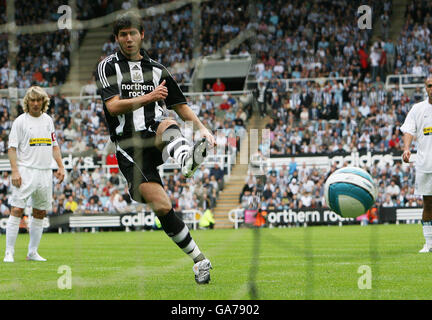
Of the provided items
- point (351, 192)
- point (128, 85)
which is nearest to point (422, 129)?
point (351, 192)

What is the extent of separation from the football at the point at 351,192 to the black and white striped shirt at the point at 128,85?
6.10 feet

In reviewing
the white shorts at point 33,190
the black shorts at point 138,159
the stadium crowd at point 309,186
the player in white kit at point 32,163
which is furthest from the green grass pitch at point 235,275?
the stadium crowd at point 309,186

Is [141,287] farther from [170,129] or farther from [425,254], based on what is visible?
[425,254]

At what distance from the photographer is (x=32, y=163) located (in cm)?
916

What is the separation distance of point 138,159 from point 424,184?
463cm

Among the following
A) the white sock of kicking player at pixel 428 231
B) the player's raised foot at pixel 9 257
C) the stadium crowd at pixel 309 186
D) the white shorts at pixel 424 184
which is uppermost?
the white shorts at pixel 424 184

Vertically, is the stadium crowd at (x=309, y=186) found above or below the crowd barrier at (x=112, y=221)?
above

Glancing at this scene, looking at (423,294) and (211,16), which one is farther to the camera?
(211,16)

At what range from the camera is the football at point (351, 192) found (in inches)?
267

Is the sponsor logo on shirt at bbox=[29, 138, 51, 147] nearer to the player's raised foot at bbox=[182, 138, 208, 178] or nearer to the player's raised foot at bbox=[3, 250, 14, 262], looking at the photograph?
the player's raised foot at bbox=[3, 250, 14, 262]

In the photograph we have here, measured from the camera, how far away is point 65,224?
2162cm

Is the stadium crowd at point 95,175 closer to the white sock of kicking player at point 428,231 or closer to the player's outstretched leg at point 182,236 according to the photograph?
the white sock of kicking player at point 428,231
